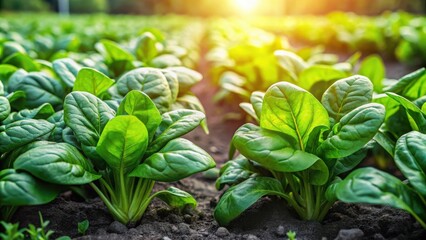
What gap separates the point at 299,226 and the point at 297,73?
148cm

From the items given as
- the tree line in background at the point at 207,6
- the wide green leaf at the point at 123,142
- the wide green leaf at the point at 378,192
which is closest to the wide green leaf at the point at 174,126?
the wide green leaf at the point at 123,142

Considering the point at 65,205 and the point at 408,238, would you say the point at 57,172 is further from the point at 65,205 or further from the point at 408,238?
the point at 408,238

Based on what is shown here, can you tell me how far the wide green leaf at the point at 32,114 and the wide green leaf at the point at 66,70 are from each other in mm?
295

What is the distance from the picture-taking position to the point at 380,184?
5.60 feet

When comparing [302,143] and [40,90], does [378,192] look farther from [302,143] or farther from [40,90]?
[40,90]

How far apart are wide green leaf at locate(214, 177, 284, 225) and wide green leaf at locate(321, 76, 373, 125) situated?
0.42m

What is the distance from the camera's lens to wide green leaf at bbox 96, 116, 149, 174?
74.5 inches

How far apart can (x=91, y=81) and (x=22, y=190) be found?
807 mm

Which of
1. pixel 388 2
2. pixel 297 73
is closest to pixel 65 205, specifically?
pixel 297 73

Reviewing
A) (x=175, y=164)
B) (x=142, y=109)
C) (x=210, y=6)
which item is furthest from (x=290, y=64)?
(x=210, y=6)

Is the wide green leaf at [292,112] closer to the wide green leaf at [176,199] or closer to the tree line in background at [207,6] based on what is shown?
the wide green leaf at [176,199]

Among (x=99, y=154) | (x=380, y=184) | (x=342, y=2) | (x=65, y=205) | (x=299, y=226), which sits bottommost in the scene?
(x=342, y=2)

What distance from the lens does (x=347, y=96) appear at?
7.36 feet

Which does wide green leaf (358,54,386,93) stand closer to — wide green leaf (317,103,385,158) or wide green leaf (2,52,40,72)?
wide green leaf (317,103,385,158)
